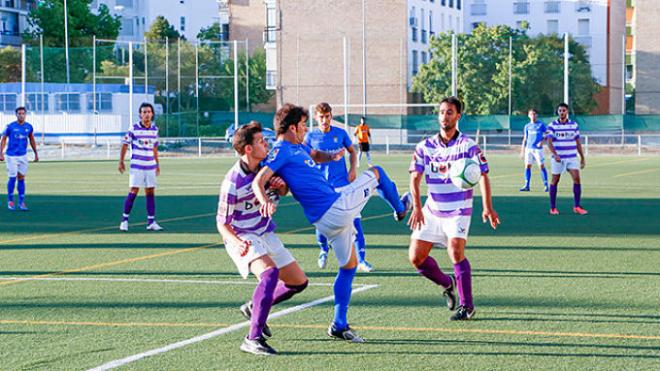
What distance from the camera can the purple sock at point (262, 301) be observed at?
7.59 m

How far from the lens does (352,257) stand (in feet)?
26.7

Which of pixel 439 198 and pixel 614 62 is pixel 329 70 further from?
pixel 439 198

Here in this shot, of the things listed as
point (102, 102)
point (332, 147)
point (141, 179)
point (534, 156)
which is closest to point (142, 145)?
point (141, 179)

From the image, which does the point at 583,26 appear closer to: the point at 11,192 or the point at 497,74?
the point at 497,74

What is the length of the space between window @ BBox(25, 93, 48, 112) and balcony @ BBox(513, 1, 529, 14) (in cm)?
4957

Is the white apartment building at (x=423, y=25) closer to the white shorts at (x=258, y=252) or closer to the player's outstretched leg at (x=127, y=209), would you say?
the player's outstretched leg at (x=127, y=209)

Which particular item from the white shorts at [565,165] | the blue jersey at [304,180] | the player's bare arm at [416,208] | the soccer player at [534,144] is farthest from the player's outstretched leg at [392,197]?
the soccer player at [534,144]

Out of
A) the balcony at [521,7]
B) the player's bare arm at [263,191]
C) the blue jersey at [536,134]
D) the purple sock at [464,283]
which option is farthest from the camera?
the balcony at [521,7]

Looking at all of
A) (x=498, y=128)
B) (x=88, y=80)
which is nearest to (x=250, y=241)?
(x=498, y=128)

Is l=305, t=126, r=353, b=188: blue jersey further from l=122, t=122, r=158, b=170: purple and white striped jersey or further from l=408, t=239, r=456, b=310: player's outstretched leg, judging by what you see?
l=122, t=122, r=158, b=170: purple and white striped jersey

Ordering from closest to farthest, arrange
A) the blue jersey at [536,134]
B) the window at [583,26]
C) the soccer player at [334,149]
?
1. the soccer player at [334,149]
2. the blue jersey at [536,134]
3. the window at [583,26]

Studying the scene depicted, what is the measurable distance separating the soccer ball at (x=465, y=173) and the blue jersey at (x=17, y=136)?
1485 centimetres

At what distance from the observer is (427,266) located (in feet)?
30.0

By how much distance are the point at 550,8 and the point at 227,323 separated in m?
94.0
